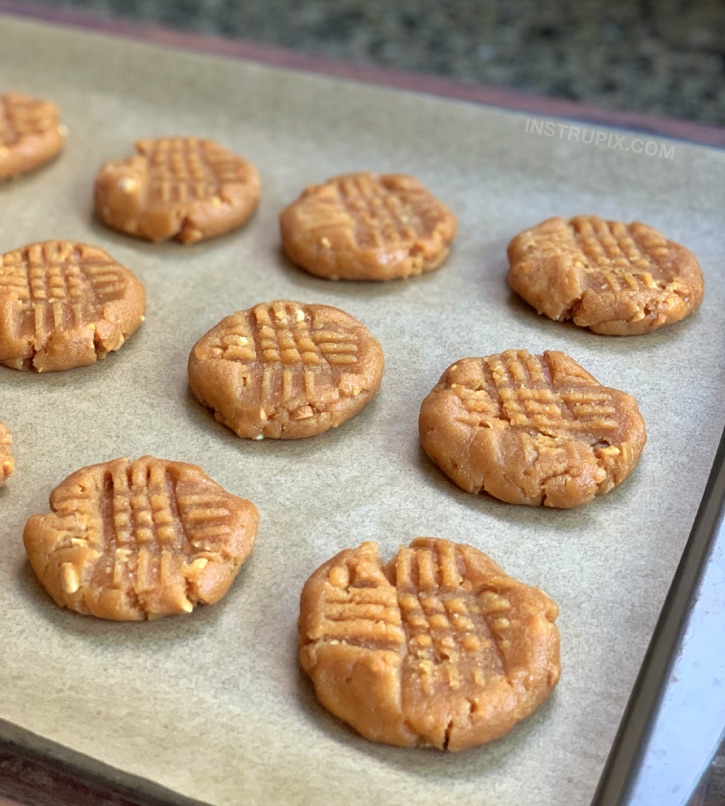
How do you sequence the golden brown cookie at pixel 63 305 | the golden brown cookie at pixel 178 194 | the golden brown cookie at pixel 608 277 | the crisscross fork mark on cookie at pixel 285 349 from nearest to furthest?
the crisscross fork mark on cookie at pixel 285 349 → the golden brown cookie at pixel 63 305 → the golden brown cookie at pixel 608 277 → the golden brown cookie at pixel 178 194

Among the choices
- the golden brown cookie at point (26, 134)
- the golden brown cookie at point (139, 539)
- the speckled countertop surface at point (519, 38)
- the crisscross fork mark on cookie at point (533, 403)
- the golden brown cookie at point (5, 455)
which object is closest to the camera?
the golden brown cookie at point (139, 539)

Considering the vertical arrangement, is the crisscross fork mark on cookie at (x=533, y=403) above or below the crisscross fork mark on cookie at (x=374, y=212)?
below

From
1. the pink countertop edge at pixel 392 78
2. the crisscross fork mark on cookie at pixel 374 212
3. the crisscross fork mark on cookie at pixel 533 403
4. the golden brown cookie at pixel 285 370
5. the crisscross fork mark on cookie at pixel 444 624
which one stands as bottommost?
the crisscross fork mark on cookie at pixel 444 624

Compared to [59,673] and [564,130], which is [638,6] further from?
[59,673]

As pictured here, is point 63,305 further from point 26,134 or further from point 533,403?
point 533,403

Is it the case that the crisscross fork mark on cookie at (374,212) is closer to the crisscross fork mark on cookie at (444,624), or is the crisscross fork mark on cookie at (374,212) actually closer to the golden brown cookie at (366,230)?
the golden brown cookie at (366,230)

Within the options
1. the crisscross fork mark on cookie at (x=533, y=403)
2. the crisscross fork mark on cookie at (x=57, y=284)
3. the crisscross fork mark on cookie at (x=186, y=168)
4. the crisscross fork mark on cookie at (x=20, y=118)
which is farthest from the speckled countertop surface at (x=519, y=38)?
the crisscross fork mark on cookie at (x=533, y=403)

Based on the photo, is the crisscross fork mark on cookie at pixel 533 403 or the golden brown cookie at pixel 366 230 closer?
the crisscross fork mark on cookie at pixel 533 403
